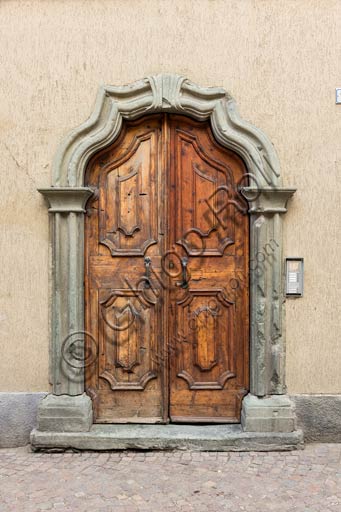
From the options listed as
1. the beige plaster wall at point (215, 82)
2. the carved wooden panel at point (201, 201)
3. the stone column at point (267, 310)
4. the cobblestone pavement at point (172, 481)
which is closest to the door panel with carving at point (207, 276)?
the carved wooden panel at point (201, 201)

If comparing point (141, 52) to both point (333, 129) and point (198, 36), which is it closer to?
point (198, 36)

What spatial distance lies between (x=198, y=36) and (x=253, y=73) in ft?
1.81

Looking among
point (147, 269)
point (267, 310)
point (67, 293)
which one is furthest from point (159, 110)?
point (267, 310)

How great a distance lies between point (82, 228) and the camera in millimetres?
4137

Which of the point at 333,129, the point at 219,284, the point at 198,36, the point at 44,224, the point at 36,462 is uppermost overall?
the point at 198,36

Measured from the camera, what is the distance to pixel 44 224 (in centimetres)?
412

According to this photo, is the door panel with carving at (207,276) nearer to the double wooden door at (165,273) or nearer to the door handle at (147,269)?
the double wooden door at (165,273)

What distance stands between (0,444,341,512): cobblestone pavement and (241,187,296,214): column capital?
1.97 metres

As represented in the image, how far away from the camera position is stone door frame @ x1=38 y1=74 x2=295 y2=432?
4035 millimetres

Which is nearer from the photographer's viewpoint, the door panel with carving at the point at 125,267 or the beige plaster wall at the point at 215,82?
the beige plaster wall at the point at 215,82

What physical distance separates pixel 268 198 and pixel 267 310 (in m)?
0.93

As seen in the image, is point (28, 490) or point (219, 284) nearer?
point (28, 490)

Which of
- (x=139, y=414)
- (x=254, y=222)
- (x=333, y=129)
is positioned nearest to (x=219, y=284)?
Answer: (x=254, y=222)

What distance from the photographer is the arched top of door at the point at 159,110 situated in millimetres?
4039
